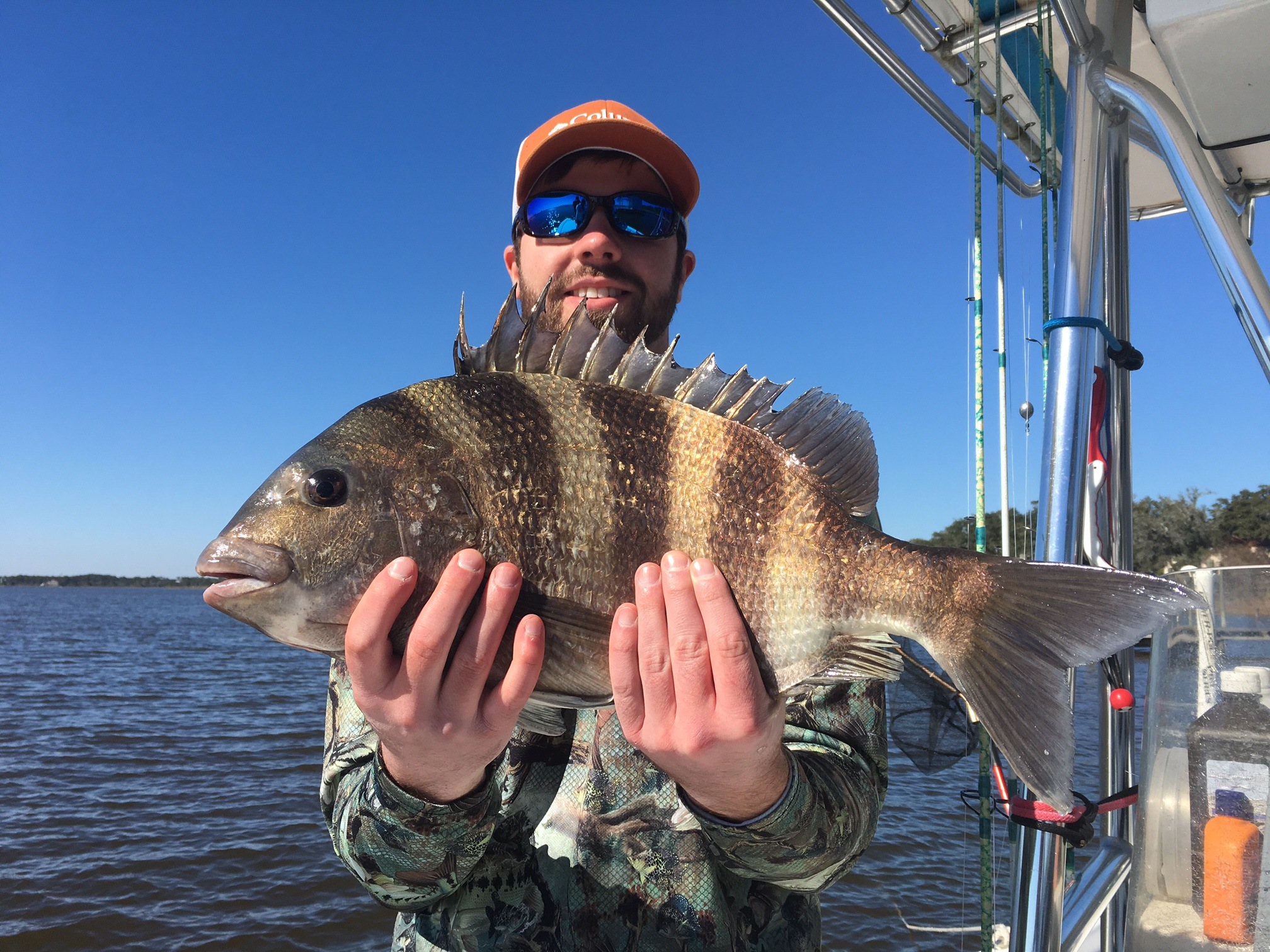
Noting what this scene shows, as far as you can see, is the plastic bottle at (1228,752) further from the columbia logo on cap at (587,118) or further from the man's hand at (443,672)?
the columbia logo on cap at (587,118)

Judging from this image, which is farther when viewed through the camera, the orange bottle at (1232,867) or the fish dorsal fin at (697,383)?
the orange bottle at (1232,867)

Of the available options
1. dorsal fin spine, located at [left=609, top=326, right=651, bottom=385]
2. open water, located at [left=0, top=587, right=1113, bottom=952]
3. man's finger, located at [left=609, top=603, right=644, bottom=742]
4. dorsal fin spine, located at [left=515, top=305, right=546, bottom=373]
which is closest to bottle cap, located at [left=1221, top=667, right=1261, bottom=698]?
man's finger, located at [left=609, top=603, right=644, bottom=742]

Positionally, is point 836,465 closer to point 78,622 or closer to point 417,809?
point 417,809

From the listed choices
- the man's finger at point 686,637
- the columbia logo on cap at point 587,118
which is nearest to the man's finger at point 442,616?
the man's finger at point 686,637

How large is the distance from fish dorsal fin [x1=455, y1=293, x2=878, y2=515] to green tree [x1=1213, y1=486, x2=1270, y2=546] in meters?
37.2

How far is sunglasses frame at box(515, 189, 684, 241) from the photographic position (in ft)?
8.81

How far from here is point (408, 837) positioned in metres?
1.63

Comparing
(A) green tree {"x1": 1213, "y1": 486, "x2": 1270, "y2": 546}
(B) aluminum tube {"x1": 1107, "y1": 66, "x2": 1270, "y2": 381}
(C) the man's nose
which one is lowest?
(B) aluminum tube {"x1": 1107, "y1": 66, "x2": 1270, "y2": 381}

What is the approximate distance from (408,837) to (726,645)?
33.3 inches

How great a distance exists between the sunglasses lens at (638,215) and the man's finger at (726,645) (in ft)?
5.44

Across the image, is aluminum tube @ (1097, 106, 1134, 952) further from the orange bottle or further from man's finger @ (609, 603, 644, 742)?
man's finger @ (609, 603, 644, 742)

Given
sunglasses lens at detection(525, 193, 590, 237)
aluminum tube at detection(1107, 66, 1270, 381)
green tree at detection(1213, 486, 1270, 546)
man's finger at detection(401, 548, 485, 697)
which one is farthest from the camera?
green tree at detection(1213, 486, 1270, 546)

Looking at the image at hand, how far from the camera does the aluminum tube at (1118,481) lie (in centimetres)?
176

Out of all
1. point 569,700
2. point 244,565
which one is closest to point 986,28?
point 569,700
